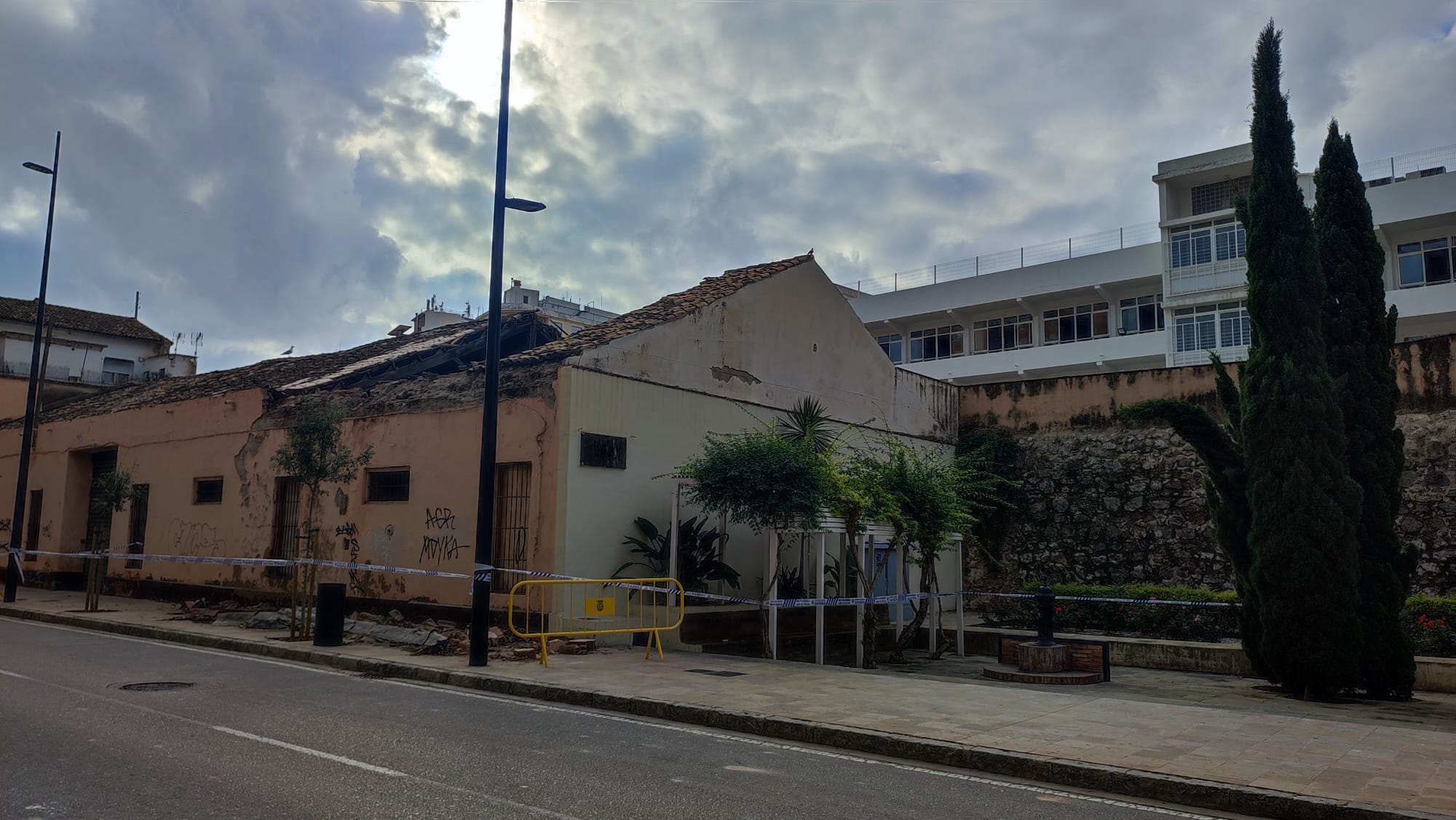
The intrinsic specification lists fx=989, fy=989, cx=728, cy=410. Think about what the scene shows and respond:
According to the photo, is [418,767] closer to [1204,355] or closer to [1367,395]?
[1367,395]

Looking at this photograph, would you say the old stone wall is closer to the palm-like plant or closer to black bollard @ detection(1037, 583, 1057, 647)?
black bollard @ detection(1037, 583, 1057, 647)

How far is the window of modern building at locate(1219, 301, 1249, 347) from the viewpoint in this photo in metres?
36.7

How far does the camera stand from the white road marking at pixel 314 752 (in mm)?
6324

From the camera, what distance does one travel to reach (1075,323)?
140 feet

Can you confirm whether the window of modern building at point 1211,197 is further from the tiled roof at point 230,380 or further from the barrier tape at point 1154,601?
the tiled roof at point 230,380

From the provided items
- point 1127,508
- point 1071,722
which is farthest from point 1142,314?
point 1071,722

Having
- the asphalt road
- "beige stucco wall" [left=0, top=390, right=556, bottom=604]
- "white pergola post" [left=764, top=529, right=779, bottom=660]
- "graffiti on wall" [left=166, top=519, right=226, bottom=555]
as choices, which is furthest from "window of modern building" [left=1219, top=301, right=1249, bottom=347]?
the asphalt road

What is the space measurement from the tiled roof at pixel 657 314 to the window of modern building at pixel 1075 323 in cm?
2558

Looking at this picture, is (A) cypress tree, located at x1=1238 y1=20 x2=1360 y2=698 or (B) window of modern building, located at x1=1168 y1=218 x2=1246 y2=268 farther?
(B) window of modern building, located at x1=1168 y1=218 x2=1246 y2=268

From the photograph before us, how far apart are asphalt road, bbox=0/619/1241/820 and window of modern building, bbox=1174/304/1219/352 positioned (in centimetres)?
3484

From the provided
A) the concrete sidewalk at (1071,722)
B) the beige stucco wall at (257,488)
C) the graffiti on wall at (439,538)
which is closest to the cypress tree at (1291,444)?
the concrete sidewalk at (1071,722)

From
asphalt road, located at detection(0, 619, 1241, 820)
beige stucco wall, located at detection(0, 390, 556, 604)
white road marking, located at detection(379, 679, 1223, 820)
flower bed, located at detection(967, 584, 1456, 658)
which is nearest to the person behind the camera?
asphalt road, located at detection(0, 619, 1241, 820)

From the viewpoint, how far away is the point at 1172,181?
38.5 metres

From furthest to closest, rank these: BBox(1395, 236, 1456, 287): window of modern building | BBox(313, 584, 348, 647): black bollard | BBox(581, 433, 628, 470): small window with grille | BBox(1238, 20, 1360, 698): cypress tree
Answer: BBox(1395, 236, 1456, 287): window of modern building, BBox(581, 433, 628, 470): small window with grille, BBox(313, 584, 348, 647): black bollard, BBox(1238, 20, 1360, 698): cypress tree
